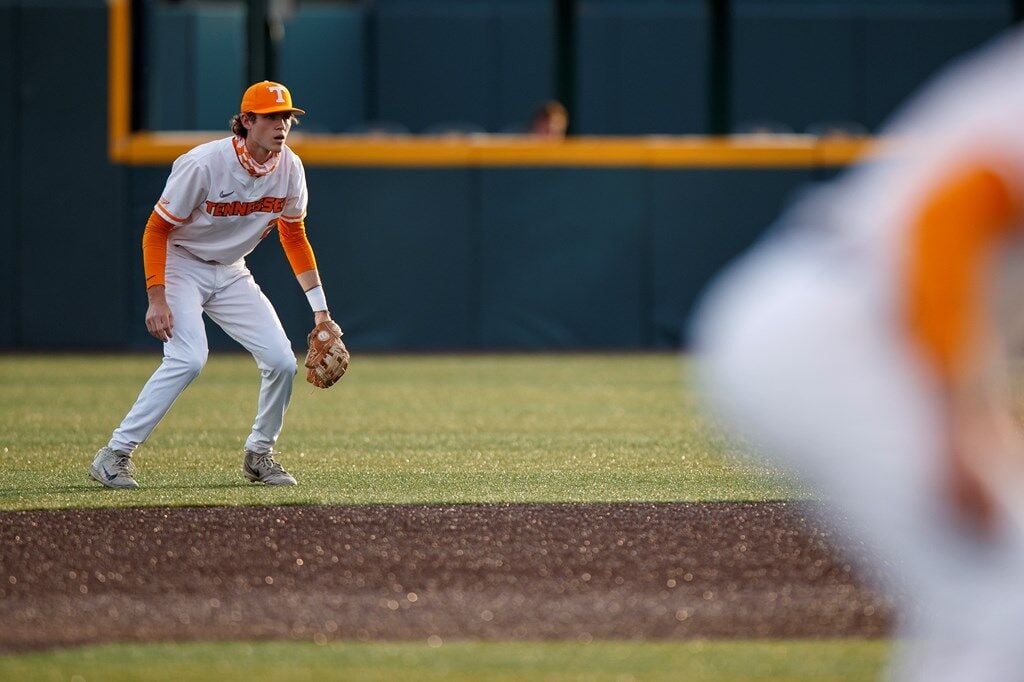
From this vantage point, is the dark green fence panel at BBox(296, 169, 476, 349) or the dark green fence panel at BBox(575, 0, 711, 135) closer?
the dark green fence panel at BBox(296, 169, 476, 349)

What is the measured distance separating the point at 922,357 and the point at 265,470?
5.51 metres

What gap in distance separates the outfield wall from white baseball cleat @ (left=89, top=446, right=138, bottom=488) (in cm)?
843

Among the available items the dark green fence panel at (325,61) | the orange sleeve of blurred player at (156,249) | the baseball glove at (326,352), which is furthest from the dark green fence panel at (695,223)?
the dark green fence panel at (325,61)

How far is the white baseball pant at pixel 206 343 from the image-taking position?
708cm

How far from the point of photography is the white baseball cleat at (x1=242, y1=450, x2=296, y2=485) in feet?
24.0

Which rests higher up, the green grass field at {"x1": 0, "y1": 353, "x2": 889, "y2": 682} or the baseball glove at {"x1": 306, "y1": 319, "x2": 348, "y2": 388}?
the baseball glove at {"x1": 306, "y1": 319, "x2": 348, "y2": 388}

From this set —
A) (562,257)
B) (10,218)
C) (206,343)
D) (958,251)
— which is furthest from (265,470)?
(10,218)

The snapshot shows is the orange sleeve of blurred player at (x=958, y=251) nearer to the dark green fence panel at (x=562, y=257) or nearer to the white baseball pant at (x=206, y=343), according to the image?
the white baseball pant at (x=206, y=343)

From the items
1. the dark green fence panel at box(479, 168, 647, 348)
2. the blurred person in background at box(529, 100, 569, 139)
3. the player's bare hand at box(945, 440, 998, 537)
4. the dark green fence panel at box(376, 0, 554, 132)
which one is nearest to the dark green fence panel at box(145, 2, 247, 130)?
the dark green fence panel at box(376, 0, 554, 132)

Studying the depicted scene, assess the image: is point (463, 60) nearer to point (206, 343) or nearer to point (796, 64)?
point (796, 64)

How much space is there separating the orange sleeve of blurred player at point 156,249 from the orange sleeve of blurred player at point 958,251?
5.44 meters

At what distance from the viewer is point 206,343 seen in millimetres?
7254

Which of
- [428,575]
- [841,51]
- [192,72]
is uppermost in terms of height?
[841,51]

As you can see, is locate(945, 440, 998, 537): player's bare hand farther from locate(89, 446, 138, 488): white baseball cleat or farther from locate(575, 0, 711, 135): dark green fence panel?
locate(575, 0, 711, 135): dark green fence panel
